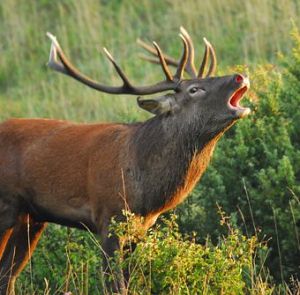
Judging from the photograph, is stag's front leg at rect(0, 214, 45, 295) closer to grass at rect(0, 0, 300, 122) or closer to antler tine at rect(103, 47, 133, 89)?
antler tine at rect(103, 47, 133, 89)

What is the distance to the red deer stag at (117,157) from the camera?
815 centimetres

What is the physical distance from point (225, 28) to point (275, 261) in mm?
7104

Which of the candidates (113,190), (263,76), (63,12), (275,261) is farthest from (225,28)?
(113,190)

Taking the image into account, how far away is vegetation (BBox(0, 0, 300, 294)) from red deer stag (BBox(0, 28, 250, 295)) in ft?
0.89

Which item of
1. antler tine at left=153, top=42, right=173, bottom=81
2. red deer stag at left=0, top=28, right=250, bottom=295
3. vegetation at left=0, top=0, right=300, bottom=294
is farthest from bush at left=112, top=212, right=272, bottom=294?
antler tine at left=153, top=42, right=173, bottom=81

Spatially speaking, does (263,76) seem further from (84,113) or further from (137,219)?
(84,113)

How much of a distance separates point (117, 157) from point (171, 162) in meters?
0.36

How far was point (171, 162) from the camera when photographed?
8250mm

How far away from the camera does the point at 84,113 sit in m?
14.5

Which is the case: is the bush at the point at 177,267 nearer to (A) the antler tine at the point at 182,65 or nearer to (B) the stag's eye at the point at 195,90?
(B) the stag's eye at the point at 195,90

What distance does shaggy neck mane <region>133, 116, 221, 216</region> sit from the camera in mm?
8188

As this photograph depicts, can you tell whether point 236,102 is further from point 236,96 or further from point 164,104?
point 164,104

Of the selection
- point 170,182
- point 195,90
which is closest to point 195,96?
point 195,90

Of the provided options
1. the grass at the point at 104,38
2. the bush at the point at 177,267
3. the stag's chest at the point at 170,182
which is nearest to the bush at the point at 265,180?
the stag's chest at the point at 170,182
